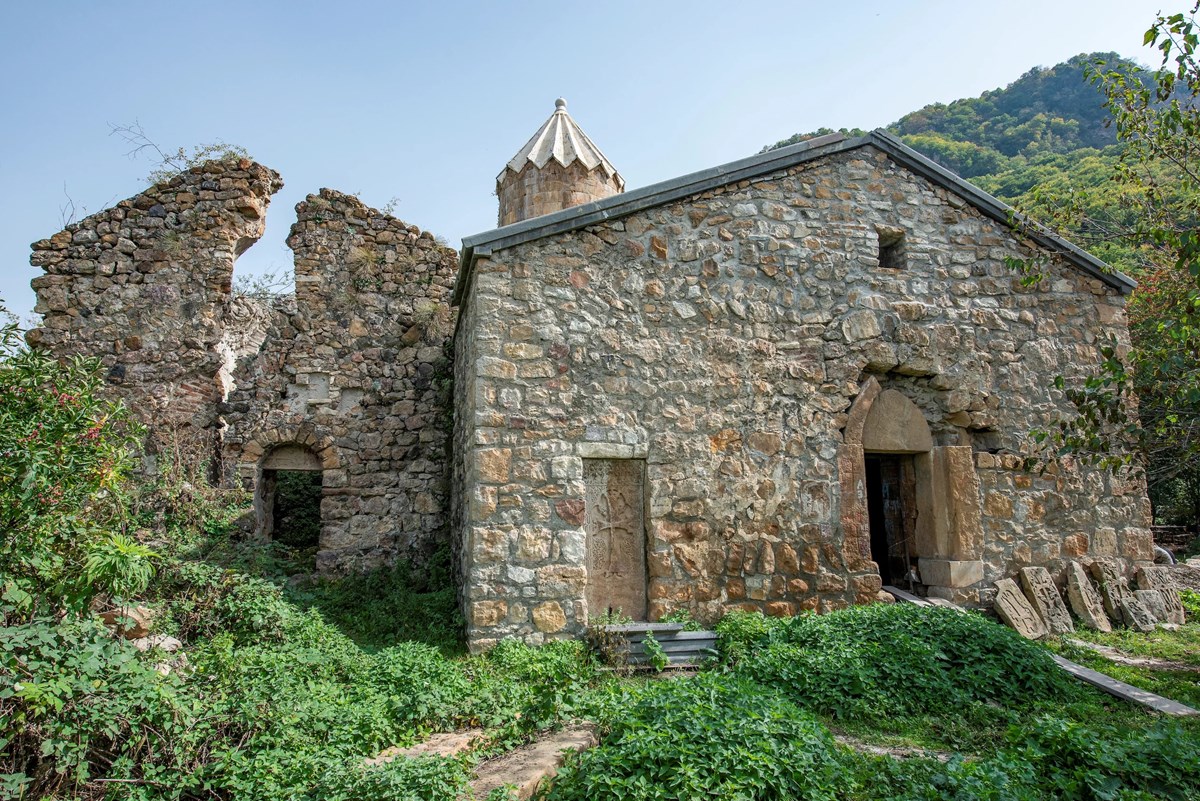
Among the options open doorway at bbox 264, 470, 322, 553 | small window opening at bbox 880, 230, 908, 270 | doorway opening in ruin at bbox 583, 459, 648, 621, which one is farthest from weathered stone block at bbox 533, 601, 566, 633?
small window opening at bbox 880, 230, 908, 270

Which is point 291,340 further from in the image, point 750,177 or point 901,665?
point 901,665

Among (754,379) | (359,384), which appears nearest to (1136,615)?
(754,379)

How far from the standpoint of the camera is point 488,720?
4.84 metres

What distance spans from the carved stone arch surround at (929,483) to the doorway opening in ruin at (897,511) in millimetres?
101

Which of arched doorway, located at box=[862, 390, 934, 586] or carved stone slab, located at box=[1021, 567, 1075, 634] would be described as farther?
arched doorway, located at box=[862, 390, 934, 586]

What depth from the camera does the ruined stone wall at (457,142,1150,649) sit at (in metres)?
6.41

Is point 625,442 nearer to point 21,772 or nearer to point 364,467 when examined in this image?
point 364,467

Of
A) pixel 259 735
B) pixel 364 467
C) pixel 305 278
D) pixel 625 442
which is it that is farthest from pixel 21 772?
pixel 305 278

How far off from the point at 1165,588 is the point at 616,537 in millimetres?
6382

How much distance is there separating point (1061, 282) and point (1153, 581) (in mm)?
3536

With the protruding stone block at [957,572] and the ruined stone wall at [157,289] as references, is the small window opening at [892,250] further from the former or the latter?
the ruined stone wall at [157,289]

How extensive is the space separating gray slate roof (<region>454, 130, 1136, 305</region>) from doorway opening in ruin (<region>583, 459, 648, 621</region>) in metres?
2.27

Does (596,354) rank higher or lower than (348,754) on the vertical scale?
higher

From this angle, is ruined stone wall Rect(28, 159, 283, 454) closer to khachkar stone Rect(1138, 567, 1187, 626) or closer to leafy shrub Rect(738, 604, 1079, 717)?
leafy shrub Rect(738, 604, 1079, 717)
